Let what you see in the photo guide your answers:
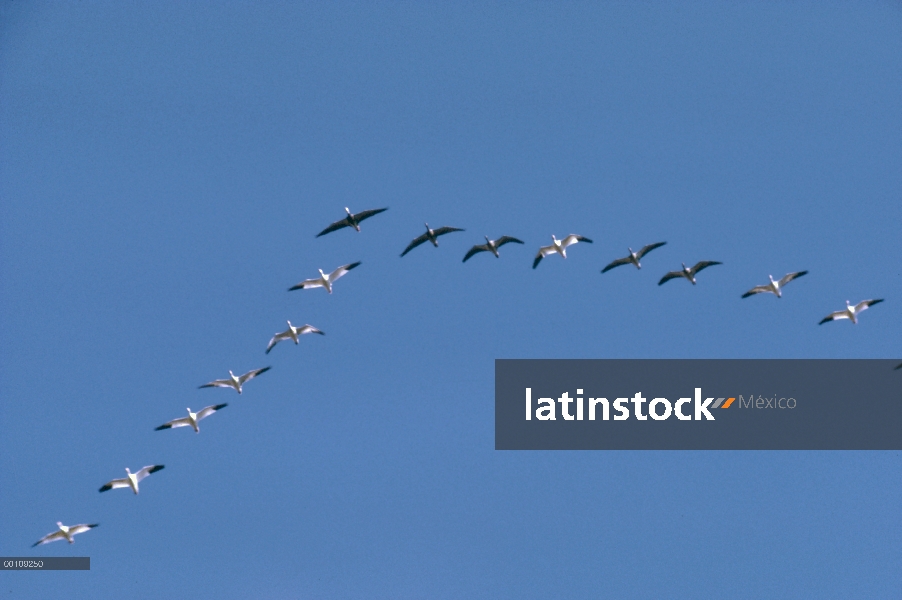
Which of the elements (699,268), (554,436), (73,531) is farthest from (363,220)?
(73,531)

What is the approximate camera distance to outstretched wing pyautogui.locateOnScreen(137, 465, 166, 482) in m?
87.4

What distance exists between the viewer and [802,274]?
89062 mm

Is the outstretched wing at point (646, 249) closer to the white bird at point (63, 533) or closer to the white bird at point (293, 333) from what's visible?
the white bird at point (293, 333)

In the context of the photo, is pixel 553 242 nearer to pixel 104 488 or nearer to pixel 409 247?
pixel 409 247

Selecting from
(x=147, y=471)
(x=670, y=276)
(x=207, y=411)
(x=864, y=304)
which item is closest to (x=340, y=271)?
(x=207, y=411)

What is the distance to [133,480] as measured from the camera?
8775cm

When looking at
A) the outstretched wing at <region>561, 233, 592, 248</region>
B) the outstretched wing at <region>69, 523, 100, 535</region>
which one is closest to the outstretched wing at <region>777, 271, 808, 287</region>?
the outstretched wing at <region>561, 233, 592, 248</region>

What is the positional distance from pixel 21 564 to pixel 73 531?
521cm

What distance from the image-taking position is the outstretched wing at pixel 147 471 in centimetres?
8744

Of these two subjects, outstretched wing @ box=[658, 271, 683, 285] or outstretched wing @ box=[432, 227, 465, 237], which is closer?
outstretched wing @ box=[432, 227, 465, 237]

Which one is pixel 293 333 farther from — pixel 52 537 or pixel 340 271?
pixel 52 537

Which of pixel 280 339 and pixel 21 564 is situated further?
pixel 280 339

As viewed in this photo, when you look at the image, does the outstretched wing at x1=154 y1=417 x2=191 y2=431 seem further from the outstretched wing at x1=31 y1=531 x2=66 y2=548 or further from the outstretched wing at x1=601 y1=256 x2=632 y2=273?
the outstretched wing at x1=601 y1=256 x2=632 y2=273

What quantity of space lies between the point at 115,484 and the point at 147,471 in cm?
302
